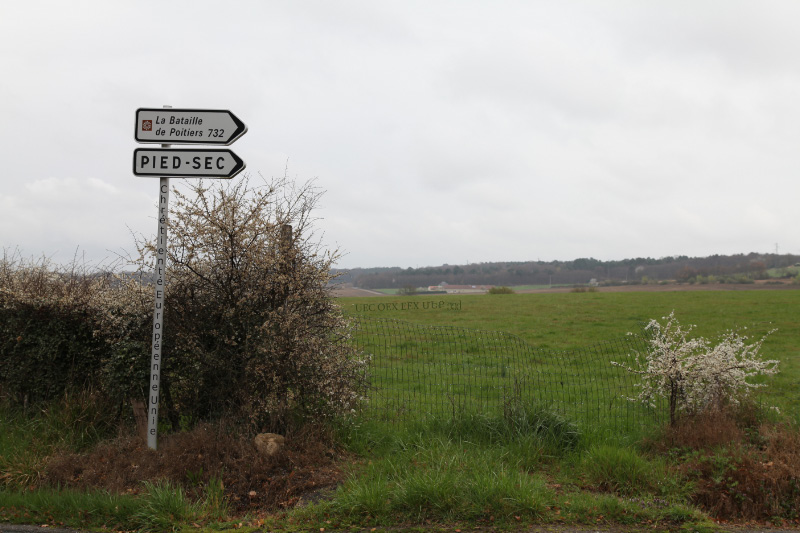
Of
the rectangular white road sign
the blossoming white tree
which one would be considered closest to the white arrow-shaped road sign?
the rectangular white road sign

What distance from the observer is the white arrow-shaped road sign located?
19.4 ft

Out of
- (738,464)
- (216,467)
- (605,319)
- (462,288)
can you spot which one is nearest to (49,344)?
(216,467)

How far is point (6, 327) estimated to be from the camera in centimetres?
694

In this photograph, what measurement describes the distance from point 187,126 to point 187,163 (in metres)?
0.42

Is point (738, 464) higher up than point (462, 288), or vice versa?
point (462, 288)

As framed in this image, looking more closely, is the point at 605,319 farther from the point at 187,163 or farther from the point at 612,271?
the point at 612,271

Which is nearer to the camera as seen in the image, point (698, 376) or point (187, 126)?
point (187, 126)

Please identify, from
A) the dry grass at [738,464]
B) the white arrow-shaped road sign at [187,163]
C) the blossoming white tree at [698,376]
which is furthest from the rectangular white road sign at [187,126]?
the dry grass at [738,464]

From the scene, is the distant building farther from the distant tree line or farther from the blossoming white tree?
the blossoming white tree

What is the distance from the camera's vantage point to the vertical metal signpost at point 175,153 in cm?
580

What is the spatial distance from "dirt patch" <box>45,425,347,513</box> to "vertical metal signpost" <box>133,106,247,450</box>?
1.24 feet

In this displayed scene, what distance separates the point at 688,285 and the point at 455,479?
64933 millimetres

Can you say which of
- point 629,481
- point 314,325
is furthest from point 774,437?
point 314,325

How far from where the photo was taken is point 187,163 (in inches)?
234
